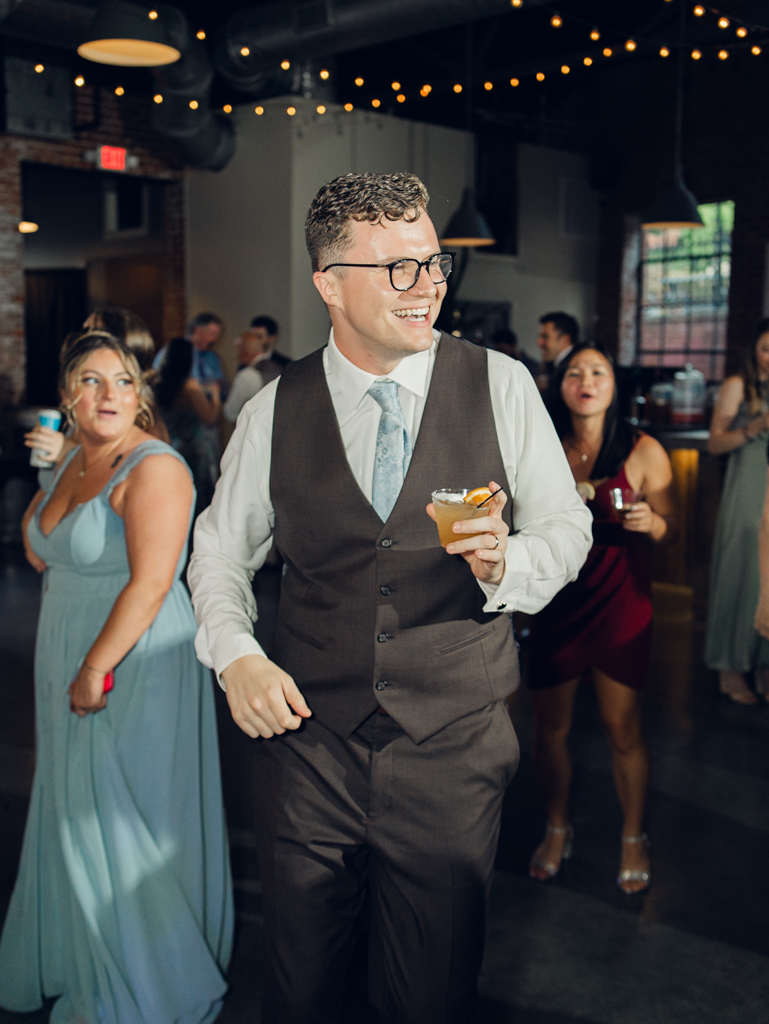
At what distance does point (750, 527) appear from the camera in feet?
14.5

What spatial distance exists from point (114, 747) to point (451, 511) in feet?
3.66

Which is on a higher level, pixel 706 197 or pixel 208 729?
pixel 706 197

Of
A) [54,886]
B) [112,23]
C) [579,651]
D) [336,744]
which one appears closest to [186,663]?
[54,886]

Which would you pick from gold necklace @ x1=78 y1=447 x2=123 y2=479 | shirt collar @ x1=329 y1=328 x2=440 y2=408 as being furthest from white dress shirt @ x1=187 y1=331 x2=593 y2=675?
gold necklace @ x1=78 y1=447 x2=123 y2=479

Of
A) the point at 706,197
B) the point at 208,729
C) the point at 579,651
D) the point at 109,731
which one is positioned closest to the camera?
the point at 109,731

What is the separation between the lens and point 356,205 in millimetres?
1370

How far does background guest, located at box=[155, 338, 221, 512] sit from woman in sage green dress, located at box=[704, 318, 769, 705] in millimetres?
2457

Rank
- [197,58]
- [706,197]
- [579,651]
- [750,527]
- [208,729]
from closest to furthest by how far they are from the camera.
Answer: [208,729], [579,651], [750,527], [197,58], [706,197]

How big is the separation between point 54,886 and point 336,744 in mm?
1008

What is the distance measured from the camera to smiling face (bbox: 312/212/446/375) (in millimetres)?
1367

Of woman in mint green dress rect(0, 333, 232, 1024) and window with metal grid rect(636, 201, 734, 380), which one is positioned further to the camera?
window with metal grid rect(636, 201, 734, 380)

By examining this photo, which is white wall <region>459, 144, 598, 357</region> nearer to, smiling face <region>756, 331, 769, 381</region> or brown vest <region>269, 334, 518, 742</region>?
smiling face <region>756, 331, 769, 381</region>

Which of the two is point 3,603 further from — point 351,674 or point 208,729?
point 351,674

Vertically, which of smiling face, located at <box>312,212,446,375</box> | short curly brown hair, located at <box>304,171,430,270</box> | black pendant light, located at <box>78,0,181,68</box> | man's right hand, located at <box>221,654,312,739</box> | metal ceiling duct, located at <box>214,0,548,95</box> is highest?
metal ceiling duct, located at <box>214,0,548,95</box>
